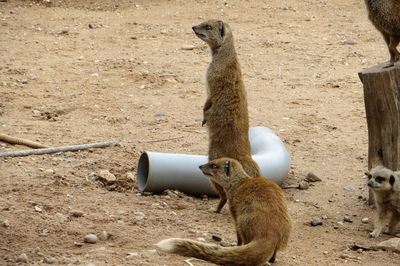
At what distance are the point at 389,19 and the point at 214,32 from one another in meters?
1.33

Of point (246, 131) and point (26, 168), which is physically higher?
point (246, 131)

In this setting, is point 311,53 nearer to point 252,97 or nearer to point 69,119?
point 252,97

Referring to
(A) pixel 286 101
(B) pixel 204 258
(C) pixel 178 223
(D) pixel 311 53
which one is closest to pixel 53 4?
(D) pixel 311 53

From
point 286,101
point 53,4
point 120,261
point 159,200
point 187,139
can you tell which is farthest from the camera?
Answer: point 53,4

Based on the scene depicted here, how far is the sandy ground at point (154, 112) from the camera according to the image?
6062 mm

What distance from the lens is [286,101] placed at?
9.58 metres

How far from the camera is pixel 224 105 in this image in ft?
22.8

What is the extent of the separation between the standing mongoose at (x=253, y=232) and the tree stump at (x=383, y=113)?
156cm

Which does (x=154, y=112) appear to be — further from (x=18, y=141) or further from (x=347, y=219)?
(x=347, y=219)

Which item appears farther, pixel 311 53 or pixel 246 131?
pixel 311 53

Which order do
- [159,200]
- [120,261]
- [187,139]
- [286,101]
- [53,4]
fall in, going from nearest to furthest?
[120,261] → [159,200] → [187,139] → [286,101] → [53,4]

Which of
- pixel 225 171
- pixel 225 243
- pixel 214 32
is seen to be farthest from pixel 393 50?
pixel 225 243

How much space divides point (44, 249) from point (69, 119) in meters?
3.29

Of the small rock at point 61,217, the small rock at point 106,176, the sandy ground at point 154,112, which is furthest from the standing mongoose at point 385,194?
the small rock at point 61,217
